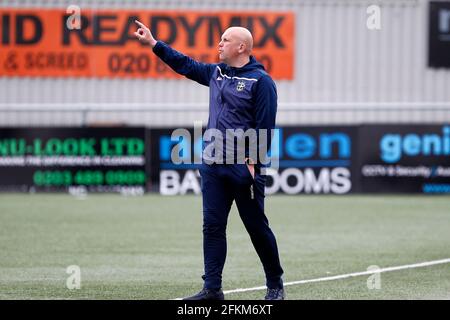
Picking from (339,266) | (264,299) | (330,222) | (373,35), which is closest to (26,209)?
(330,222)

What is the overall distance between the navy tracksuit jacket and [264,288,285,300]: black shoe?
1.5 inches

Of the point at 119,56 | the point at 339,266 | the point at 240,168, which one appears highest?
the point at 119,56

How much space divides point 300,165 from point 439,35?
10131 millimetres

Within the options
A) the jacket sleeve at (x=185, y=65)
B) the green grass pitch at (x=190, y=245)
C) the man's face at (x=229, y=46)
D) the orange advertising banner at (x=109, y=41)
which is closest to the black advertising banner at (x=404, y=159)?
the green grass pitch at (x=190, y=245)

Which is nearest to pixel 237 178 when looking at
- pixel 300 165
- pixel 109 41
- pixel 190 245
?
pixel 190 245

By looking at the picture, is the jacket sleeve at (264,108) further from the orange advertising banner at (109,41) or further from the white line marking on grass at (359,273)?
the orange advertising banner at (109,41)

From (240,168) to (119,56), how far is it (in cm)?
2072

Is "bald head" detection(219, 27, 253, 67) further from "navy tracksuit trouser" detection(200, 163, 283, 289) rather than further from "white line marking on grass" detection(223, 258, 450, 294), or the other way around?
"white line marking on grass" detection(223, 258, 450, 294)

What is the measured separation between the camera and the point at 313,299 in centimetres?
916

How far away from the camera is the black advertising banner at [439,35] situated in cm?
2916

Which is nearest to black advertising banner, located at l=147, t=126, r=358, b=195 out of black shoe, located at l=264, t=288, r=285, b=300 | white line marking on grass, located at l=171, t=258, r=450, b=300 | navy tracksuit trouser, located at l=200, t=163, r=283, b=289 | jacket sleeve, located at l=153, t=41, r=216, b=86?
white line marking on grass, located at l=171, t=258, r=450, b=300

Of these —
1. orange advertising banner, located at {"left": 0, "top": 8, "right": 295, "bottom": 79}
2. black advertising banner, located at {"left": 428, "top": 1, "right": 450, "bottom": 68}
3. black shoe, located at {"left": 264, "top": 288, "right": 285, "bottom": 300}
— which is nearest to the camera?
black shoe, located at {"left": 264, "top": 288, "right": 285, "bottom": 300}

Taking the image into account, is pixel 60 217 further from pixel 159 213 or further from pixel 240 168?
pixel 240 168

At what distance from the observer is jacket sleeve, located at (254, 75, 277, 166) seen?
28.3ft
